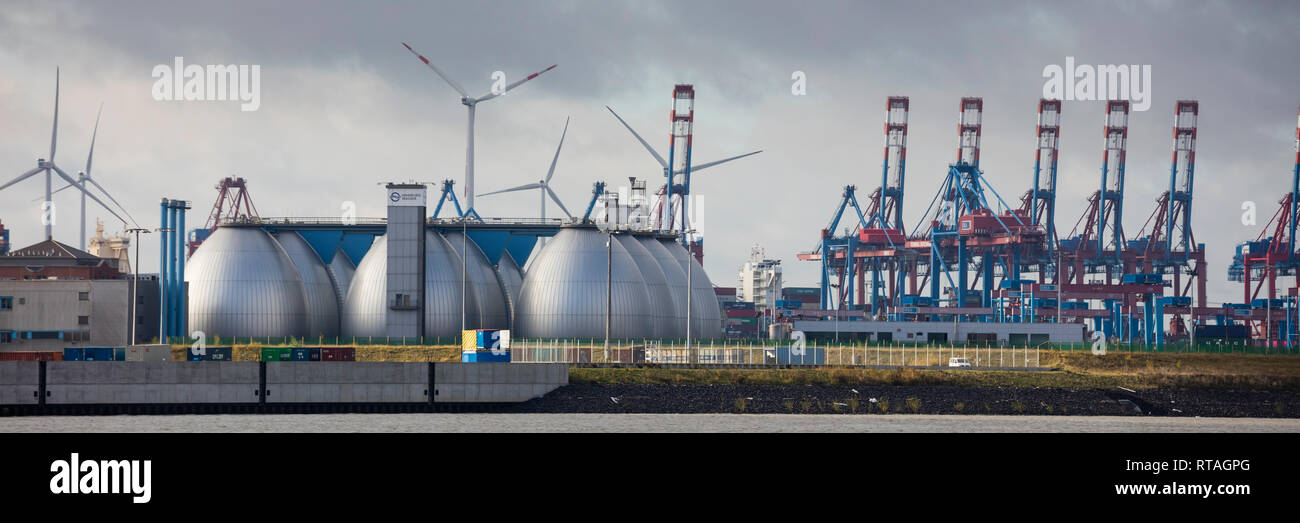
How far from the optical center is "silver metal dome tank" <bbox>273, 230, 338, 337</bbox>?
429ft

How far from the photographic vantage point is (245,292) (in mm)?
127562

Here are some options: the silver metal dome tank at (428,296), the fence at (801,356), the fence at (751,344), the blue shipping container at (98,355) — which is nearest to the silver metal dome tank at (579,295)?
the silver metal dome tank at (428,296)

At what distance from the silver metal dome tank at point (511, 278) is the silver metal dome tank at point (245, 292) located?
18.1m

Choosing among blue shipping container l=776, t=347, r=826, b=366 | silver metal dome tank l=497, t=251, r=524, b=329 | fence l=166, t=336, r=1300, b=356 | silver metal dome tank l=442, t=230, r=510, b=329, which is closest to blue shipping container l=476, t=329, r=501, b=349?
fence l=166, t=336, r=1300, b=356

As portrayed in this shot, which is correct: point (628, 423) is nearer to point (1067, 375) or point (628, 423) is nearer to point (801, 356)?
point (801, 356)

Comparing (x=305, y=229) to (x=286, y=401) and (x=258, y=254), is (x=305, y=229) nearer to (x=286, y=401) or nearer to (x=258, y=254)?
(x=258, y=254)

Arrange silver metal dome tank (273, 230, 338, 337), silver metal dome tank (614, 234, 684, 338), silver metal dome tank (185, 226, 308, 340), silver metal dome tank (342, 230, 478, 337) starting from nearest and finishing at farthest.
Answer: silver metal dome tank (342, 230, 478, 337) → silver metal dome tank (185, 226, 308, 340) → silver metal dome tank (614, 234, 684, 338) → silver metal dome tank (273, 230, 338, 337)

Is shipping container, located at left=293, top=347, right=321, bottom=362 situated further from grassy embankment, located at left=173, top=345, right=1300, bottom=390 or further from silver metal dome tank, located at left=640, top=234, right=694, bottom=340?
silver metal dome tank, located at left=640, top=234, right=694, bottom=340

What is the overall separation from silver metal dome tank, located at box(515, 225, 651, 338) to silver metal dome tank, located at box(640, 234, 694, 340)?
6.13m

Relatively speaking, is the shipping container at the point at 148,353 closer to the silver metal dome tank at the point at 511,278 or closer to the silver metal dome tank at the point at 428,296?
the silver metal dome tank at the point at 428,296

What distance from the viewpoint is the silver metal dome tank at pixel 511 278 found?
13238 centimetres

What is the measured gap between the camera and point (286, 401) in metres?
79.7

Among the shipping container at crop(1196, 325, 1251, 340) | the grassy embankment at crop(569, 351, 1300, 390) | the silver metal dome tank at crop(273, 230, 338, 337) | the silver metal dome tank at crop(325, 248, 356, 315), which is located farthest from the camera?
the shipping container at crop(1196, 325, 1251, 340)

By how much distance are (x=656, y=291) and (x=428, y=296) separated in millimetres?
21271
